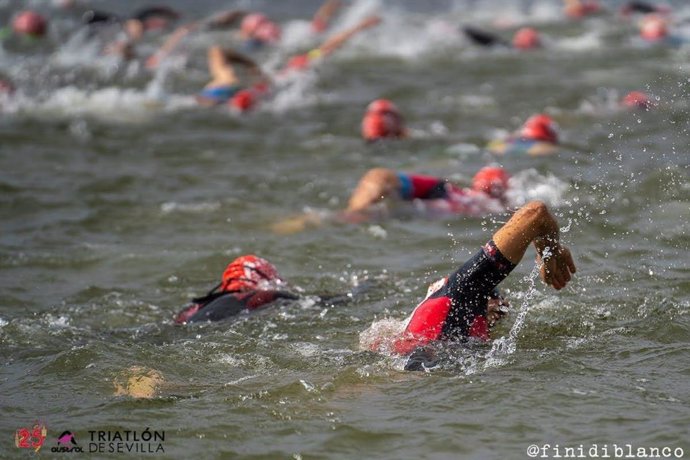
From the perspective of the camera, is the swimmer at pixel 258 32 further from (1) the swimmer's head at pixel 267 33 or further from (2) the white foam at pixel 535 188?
(2) the white foam at pixel 535 188

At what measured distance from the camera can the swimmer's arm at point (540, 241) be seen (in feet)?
20.4

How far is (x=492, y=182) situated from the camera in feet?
36.2

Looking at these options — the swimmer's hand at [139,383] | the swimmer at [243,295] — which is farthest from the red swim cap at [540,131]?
the swimmer's hand at [139,383]

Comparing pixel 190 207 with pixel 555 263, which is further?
pixel 190 207

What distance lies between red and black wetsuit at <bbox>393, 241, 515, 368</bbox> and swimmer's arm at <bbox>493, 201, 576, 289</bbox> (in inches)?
3.3

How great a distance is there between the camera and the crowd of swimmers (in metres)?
6.32

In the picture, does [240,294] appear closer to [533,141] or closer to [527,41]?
[533,141]

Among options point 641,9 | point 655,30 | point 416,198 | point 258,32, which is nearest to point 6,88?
point 258,32

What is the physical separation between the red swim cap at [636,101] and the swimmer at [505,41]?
5383mm

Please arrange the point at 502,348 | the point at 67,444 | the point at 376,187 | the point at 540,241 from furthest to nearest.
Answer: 1. the point at 376,187
2. the point at 502,348
3. the point at 540,241
4. the point at 67,444

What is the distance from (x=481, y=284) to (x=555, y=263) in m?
0.44

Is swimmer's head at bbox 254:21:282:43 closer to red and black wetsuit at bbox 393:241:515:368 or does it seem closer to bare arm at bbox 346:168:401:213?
bare arm at bbox 346:168:401:213

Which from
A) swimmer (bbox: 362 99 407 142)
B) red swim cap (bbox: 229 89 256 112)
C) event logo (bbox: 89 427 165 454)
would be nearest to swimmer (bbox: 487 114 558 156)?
swimmer (bbox: 362 99 407 142)

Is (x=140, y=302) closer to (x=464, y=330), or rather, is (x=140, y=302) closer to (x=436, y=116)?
(x=464, y=330)
